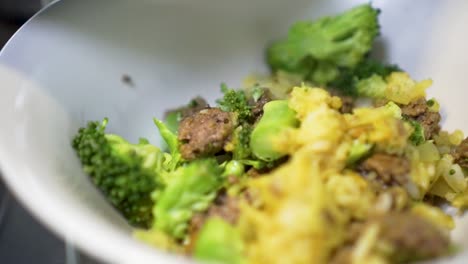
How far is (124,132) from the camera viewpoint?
191 cm

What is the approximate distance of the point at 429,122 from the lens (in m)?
1.76

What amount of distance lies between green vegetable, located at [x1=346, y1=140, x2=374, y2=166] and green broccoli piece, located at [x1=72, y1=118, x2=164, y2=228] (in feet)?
1.73

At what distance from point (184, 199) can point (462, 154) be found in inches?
35.3

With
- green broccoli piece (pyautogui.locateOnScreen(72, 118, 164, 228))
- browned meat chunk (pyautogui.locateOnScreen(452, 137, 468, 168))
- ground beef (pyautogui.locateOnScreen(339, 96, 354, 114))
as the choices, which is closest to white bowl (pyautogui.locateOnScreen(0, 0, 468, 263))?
green broccoli piece (pyautogui.locateOnScreen(72, 118, 164, 228))

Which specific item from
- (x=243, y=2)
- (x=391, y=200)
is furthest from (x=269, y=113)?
(x=243, y=2)

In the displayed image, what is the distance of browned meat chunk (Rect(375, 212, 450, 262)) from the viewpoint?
1.19 metres

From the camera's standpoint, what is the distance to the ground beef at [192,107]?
195cm

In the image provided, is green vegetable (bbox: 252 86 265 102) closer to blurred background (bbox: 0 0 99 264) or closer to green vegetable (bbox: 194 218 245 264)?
green vegetable (bbox: 194 218 245 264)

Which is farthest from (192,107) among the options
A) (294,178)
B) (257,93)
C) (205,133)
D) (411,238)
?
(411,238)

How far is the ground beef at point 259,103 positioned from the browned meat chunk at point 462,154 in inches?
24.9

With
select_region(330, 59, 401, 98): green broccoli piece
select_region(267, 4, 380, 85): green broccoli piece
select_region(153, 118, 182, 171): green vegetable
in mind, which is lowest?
select_region(153, 118, 182, 171): green vegetable

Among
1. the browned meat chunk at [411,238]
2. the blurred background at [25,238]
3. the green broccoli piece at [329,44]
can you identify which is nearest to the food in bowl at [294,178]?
the browned meat chunk at [411,238]

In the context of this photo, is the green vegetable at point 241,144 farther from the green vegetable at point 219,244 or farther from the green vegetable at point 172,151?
the green vegetable at point 219,244

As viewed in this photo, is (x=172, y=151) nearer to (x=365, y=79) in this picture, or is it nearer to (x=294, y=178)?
(x=294, y=178)
